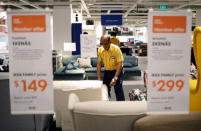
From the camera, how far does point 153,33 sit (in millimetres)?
1427

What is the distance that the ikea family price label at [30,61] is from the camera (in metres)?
1.44

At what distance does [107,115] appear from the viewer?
1457 millimetres

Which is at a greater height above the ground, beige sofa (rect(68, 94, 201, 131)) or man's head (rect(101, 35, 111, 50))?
man's head (rect(101, 35, 111, 50))

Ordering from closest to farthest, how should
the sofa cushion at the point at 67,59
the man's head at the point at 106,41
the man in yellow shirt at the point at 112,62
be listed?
the man's head at the point at 106,41 < the man in yellow shirt at the point at 112,62 < the sofa cushion at the point at 67,59

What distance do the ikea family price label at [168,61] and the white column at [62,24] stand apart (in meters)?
9.61

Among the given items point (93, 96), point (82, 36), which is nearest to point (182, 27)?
point (93, 96)

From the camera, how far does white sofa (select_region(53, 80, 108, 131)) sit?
101 inches

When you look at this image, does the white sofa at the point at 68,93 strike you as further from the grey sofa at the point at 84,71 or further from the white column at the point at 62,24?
the white column at the point at 62,24

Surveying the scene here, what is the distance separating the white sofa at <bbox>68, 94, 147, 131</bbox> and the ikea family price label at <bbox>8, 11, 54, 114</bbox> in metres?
0.22

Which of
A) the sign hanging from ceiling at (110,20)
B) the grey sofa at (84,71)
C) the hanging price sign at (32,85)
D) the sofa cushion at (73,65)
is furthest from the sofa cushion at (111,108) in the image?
the sign hanging from ceiling at (110,20)

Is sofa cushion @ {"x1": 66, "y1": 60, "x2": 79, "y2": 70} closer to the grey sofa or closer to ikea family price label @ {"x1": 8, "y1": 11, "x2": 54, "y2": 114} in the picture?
the grey sofa

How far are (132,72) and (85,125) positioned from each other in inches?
267

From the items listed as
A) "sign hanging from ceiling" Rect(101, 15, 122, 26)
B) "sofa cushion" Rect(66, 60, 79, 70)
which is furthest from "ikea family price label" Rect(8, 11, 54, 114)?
"sign hanging from ceiling" Rect(101, 15, 122, 26)

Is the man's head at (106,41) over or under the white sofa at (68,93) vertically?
over
